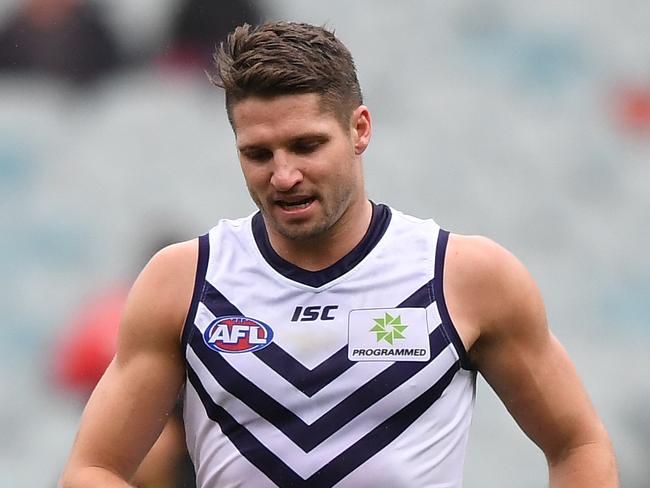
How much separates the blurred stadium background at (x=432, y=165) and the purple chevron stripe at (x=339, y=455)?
3.21 m

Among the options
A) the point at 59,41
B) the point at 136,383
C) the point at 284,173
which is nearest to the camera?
the point at 284,173

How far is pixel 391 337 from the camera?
292 cm

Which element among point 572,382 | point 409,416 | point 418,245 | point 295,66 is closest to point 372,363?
point 409,416

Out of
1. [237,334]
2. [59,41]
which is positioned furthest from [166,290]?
[59,41]

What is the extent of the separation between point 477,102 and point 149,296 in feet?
14.2

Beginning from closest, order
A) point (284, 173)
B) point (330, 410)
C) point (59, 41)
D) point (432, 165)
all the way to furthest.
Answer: point (284, 173), point (330, 410), point (59, 41), point (432, 165)

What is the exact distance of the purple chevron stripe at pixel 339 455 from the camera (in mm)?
2838

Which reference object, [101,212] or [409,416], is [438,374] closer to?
[409,416]

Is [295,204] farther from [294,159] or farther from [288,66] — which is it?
[288,66]

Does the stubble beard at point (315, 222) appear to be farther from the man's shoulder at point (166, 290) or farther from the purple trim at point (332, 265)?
the man's shoulder at point (166, 290)

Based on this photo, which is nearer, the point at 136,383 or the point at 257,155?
the point at 257,155

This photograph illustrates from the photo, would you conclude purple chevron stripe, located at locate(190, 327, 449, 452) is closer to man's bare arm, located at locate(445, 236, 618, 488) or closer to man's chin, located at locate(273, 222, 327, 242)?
man's bare arm, located at locate(445, 236, 618, 488)

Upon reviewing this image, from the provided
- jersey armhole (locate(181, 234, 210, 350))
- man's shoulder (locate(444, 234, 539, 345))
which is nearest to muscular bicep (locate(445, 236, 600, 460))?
man's shoulder (locate(444, 234, 539, 345))

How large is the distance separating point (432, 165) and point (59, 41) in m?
2.17
